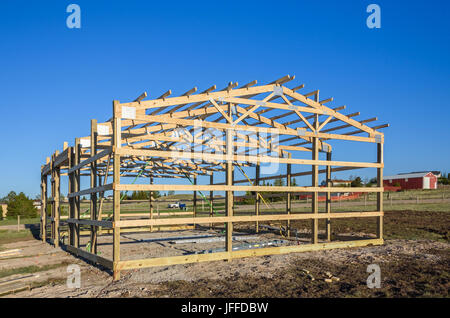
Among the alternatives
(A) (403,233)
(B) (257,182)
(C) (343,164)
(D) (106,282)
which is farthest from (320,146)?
(D) (106,282)

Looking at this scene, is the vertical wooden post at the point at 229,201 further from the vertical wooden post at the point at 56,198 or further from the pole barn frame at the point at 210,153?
the vertical wooden post at the point at 56,198

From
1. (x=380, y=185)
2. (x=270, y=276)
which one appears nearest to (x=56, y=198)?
(x=270, y=276)

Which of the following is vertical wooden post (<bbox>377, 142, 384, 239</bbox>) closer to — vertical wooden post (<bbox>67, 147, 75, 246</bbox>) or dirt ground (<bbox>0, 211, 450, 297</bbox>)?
dirt ground (<bbox>0, 211, 450, 297</bbox>)

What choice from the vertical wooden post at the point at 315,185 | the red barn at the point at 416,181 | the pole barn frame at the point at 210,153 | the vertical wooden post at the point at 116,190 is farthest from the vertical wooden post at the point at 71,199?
the red barn at the point at 416,181

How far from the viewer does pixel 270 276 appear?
25.2 feet

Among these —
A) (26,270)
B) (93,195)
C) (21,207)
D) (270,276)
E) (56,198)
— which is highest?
Result: (93,195)

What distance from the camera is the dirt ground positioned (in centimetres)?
648

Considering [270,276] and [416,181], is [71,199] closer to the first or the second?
[270,276]

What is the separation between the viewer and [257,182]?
16438 millimetres

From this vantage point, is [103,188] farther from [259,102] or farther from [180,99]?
[259,102]

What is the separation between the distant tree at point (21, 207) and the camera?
33969 millimetres

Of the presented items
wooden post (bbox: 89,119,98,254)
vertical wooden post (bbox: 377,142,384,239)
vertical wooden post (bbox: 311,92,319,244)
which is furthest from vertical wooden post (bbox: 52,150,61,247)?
vertical wooden post (bbox: 377,142,384,239)

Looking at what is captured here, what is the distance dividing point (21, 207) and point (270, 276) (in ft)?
106

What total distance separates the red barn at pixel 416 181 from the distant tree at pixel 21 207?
56.7 metres
